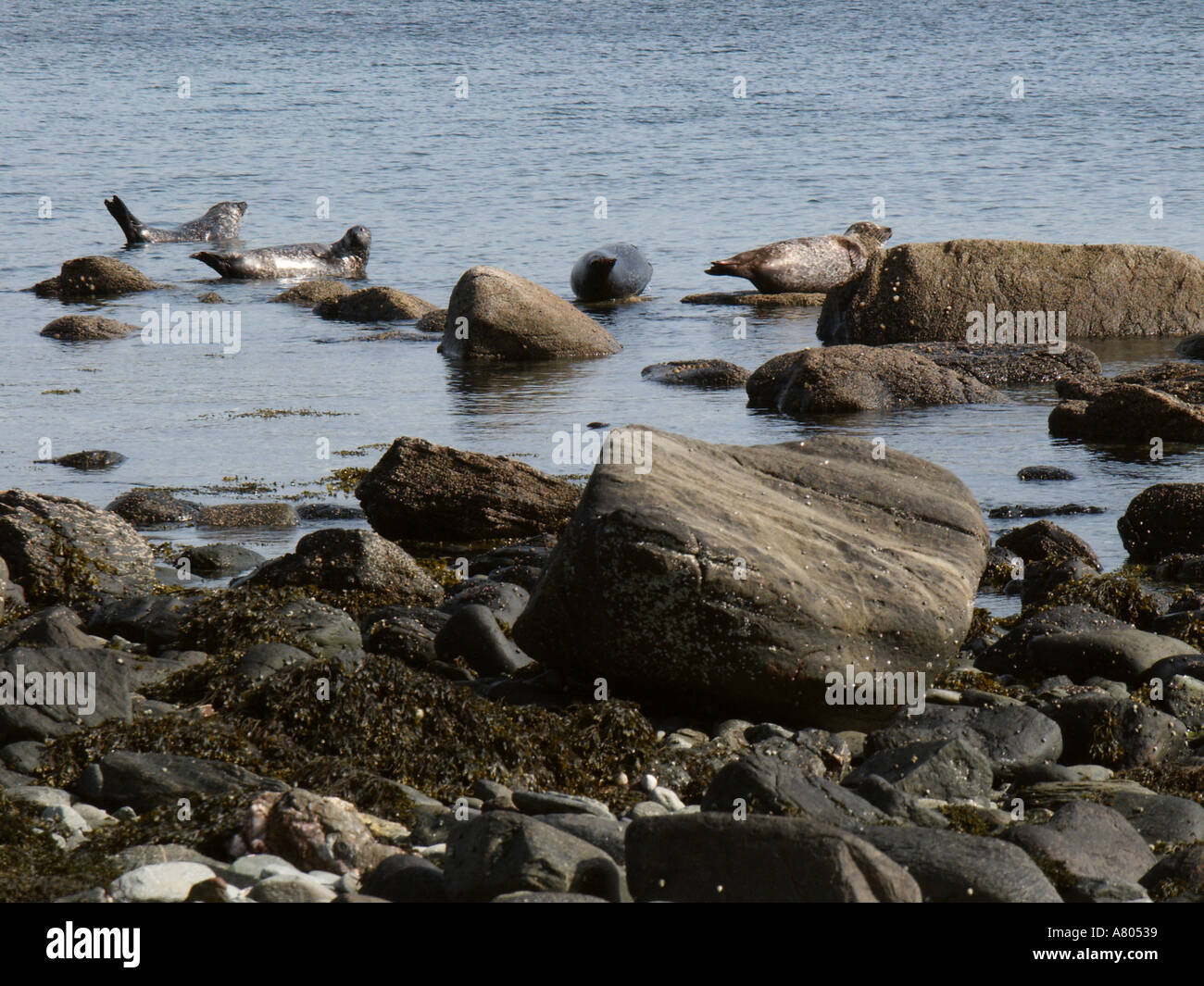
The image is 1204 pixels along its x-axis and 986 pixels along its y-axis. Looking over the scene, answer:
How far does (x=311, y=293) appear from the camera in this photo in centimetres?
2531

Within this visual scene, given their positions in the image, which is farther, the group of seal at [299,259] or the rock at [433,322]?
the group of seal at [299,259]

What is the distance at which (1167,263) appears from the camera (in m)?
20.8

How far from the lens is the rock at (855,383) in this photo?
16250 mm

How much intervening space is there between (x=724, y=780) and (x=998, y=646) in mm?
3366

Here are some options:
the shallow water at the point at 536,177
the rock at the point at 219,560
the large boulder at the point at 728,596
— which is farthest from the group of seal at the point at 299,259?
the large boulder at the point at 728,596

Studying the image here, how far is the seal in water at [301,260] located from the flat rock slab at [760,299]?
22.4 feet

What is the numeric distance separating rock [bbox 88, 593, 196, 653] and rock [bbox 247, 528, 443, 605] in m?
0.74

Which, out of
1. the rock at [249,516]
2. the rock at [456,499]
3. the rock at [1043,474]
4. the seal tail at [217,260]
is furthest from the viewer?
the seal tail at [217,260]

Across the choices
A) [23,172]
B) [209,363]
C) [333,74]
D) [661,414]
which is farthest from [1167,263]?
[333,74]

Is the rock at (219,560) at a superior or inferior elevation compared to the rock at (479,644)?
inferior

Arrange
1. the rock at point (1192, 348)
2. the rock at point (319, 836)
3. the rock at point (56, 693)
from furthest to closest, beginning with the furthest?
the rock at point (1192, 348), the rock at point (56, 693), the rock at point (319, 836)

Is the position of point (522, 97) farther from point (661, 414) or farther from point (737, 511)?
point (737, 511)

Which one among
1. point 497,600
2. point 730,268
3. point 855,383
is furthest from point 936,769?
point 730,268

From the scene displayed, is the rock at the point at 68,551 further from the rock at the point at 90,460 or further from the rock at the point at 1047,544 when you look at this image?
the rock at the point at 1047,544
